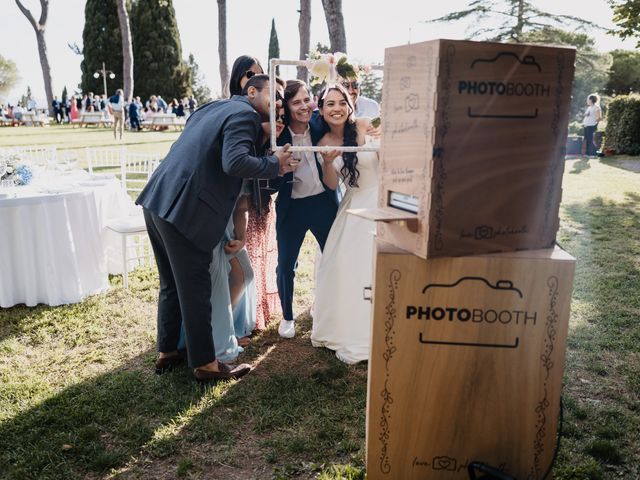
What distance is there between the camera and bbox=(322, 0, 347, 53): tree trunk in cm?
874

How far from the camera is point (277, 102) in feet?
10.3

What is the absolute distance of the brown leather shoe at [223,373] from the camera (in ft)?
10.8

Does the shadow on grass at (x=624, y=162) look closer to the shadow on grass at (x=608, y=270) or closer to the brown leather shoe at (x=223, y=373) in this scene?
the shadow on grass at (x=608, y=270)

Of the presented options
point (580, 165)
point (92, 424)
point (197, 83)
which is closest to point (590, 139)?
point (580, 165)

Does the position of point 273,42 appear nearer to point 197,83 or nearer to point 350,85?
point 197,83

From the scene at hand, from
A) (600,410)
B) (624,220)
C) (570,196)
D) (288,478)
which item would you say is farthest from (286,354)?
(570,196)

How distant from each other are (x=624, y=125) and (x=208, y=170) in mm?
15102

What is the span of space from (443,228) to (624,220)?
686 cm

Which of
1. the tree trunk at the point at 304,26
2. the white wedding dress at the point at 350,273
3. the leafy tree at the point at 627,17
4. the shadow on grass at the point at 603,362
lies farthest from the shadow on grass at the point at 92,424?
the leafy tree at the point at 627,17

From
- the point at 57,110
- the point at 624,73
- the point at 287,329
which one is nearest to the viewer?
the point at 287,329

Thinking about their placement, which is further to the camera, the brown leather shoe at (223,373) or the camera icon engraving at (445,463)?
the brown leather shoe at (223,373)

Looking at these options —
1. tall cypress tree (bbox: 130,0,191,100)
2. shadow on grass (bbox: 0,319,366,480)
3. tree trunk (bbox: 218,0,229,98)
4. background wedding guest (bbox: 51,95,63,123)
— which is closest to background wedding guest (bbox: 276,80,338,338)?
shadow on grass (bbox: 0,319,366,480)

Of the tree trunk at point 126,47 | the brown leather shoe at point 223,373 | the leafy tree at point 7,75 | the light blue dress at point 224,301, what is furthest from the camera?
the leafy tree at point 7,75

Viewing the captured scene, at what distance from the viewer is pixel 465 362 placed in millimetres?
1981
